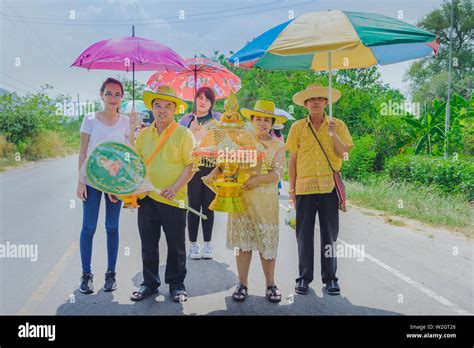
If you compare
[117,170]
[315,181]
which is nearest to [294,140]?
[315,181]

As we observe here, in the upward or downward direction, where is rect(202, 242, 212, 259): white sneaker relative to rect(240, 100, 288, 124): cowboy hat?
downward

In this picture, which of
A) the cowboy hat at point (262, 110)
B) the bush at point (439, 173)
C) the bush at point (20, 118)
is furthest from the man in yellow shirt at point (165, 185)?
the bush at point (20, 118)

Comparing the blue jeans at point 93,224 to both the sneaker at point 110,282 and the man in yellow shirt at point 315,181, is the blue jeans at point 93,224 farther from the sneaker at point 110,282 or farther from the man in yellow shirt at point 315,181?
the man in yellow shirt at point 315,181

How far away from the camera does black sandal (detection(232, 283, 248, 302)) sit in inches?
173

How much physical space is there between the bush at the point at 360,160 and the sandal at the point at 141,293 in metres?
10.8

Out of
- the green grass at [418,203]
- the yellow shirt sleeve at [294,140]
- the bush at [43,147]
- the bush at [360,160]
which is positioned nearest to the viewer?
the yellow shirt sleeve at [294,140]

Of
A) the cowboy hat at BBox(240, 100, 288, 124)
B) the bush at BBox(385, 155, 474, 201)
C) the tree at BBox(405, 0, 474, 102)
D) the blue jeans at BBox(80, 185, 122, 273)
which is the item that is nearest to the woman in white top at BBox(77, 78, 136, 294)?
the blue jeans at BBox(80, 185, 122, 273)

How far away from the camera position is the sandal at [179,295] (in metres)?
4.33

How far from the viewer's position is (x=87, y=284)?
179 inches

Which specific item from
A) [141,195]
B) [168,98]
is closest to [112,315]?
[141,195]

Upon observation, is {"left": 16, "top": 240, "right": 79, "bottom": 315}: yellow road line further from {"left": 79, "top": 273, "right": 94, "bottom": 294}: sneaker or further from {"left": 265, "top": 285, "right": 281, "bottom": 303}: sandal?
{"left": 265, "top": 285, "right": 281, "bottom": 303}: sandal

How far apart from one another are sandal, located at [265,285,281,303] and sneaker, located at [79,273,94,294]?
1.67 m

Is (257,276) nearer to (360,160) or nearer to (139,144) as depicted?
(139,144)


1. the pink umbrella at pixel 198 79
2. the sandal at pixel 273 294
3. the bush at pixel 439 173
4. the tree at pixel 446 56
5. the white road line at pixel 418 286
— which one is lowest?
the white road line at pixel 418 286
